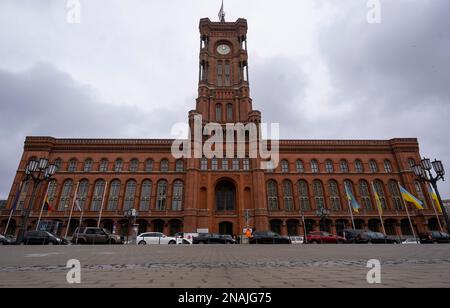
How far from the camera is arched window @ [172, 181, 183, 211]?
121 feet

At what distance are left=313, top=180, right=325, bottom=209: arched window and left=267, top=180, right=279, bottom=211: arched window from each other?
20.1 feet

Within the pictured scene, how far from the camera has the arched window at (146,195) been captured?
3694 centimetres

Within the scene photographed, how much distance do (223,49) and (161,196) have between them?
32.3 metres

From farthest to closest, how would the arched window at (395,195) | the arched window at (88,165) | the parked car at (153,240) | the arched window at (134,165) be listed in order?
the arched window at (134,165)
the arched window at (88,165)
the arched window at (395,195)
the parked car at (153,240)

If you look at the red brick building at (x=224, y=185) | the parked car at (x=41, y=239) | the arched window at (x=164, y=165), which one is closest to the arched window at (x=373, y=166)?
the red brick building at (x=224, y=185)

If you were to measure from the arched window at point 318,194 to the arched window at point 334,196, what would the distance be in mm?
1360

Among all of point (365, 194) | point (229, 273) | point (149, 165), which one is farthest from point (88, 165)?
point (365, 194)

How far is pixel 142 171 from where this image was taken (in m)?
38.6

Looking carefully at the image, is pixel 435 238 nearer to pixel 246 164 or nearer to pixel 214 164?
pixel 246 164

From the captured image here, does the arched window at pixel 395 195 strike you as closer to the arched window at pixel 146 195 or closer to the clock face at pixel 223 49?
the arched window at pixel 146 195

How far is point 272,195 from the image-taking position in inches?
1510

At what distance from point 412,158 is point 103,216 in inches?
1919

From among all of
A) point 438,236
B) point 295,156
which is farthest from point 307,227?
point 438,236

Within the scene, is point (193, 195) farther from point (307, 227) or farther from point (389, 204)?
point (389, 204)
